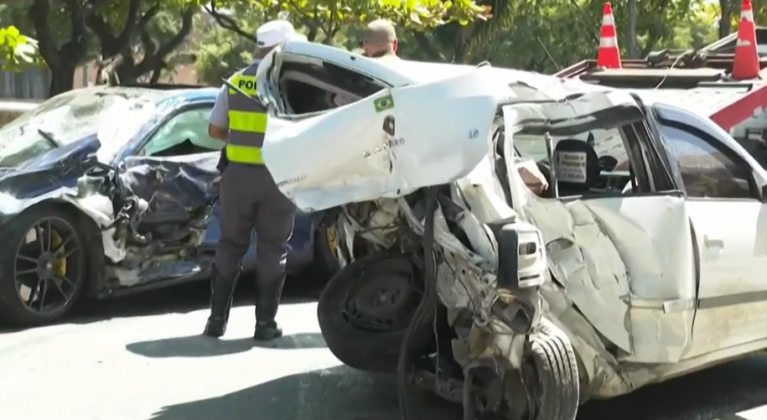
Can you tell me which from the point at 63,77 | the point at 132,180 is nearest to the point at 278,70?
the point at 132,180

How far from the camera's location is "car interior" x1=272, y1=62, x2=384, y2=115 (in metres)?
5.48

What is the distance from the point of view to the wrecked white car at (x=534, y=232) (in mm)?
4895

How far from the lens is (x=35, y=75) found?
4347 centimetres

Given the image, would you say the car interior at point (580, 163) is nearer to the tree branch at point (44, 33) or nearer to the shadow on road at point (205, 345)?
the shadow on road at point (205, 345)

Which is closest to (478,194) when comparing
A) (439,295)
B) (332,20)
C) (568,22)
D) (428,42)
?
(439,295)

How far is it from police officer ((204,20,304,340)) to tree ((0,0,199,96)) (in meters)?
6.16

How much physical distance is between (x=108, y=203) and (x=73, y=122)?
972mm

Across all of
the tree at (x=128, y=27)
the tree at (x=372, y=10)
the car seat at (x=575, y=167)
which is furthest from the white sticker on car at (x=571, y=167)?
the tree at (x=128, y=27)

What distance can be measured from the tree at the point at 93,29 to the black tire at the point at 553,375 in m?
9.03

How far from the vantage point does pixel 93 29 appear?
1645 cm

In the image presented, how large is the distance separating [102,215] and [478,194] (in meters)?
3.79

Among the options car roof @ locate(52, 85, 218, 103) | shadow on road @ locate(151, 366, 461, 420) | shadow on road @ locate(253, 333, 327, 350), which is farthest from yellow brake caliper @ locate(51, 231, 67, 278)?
shadow on road @ locate(151, 366, 461, 420)

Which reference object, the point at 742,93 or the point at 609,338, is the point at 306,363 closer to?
the point at 609,338

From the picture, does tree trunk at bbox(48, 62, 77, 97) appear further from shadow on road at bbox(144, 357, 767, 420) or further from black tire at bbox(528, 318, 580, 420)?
black tire at bbox(528, 318, 580, 420)
